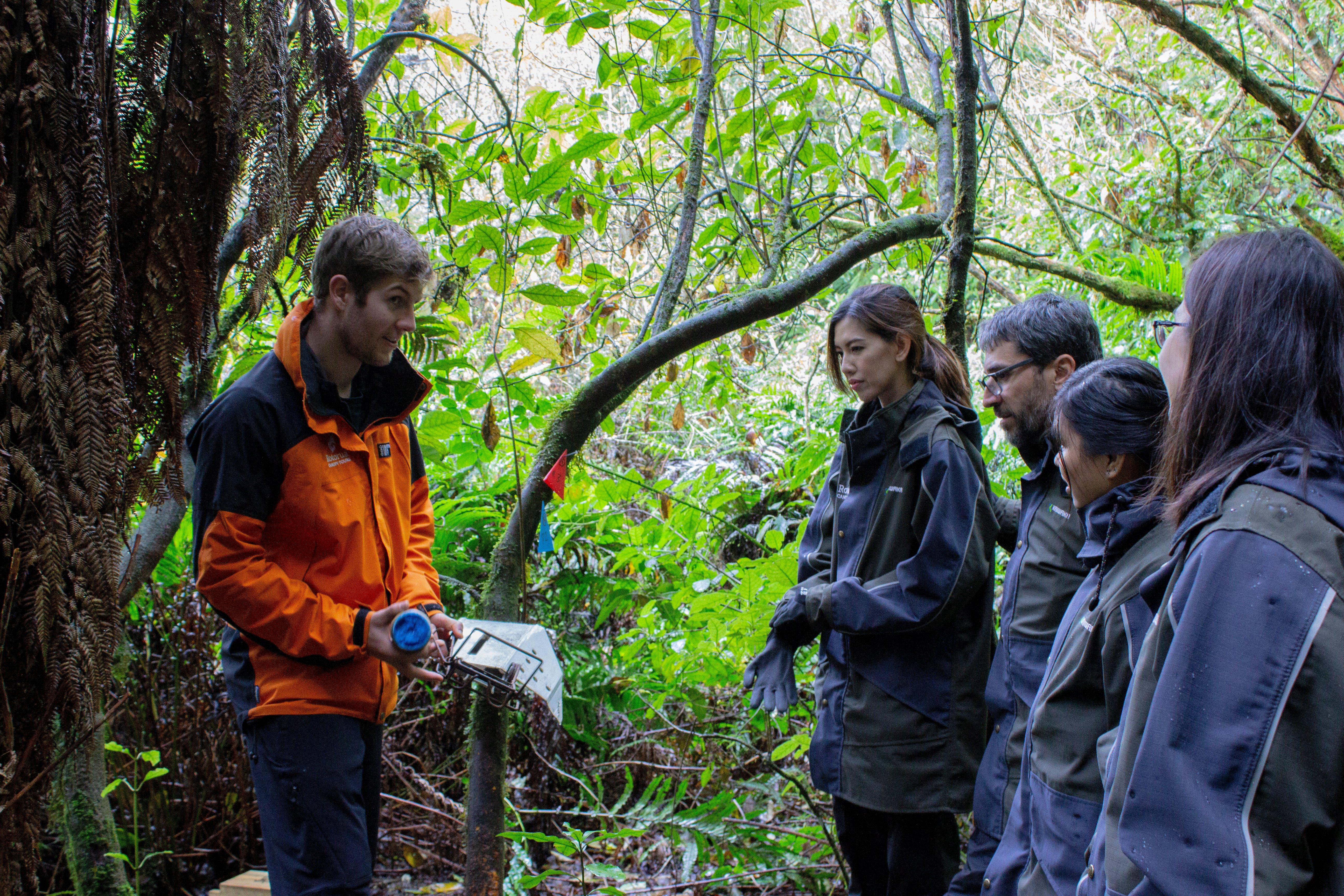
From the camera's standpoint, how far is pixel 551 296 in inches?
107

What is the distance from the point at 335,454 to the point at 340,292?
403 mm

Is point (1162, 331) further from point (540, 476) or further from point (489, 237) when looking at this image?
point (489, 237)

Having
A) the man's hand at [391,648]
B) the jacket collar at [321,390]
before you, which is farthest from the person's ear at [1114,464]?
the jacket collar at [321,390]

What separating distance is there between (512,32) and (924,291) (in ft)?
10.8

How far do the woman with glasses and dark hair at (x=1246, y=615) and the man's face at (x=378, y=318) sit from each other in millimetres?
1689

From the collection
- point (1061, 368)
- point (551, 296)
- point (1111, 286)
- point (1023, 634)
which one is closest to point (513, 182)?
point (551, 296)

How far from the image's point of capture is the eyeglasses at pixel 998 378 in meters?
2.26

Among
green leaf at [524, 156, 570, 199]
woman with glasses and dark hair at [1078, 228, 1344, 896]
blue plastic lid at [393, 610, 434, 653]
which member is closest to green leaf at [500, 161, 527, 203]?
green leaf at [524, 156, 570, 199]

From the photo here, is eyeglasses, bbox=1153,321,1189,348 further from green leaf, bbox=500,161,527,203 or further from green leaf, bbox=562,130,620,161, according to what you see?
green leaf, bbox=500,161,527,203

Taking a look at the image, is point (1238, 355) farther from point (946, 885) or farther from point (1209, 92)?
point (1209, 92)

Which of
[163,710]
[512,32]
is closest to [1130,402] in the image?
[163,710]

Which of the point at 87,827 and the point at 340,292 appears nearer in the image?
the point at 340,292

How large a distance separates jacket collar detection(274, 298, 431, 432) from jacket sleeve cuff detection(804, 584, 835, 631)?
1189mm

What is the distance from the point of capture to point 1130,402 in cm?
167
